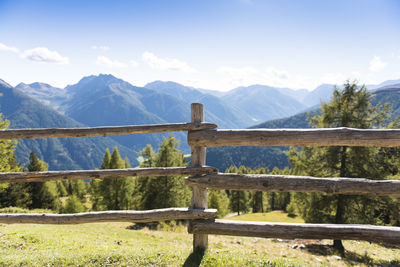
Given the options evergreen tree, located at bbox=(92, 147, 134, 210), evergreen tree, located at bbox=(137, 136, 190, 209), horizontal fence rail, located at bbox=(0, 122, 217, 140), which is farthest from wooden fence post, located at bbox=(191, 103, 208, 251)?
evergreen tree, located at bbox=(92, 147, 134, 210)

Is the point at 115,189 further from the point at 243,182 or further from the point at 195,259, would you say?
the point at 243,182

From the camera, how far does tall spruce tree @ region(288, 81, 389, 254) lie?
33.4 feet

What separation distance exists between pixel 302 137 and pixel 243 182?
53.9 inches

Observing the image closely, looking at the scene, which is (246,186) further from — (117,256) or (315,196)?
(315,196)

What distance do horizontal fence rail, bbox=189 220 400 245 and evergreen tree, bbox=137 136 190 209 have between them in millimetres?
16560

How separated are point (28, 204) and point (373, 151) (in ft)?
115

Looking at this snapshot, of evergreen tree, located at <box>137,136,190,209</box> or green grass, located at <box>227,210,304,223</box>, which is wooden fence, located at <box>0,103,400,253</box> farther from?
Result: green grass, located at <box>227,210,304,223</box>

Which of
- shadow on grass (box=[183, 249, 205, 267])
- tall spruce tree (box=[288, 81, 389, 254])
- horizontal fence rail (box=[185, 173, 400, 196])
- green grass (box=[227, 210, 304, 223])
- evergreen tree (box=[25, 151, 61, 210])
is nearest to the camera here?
horizontal fence rail (box=[185, 173, 400, 196])

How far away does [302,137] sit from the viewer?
395 cm

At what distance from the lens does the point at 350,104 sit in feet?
37.3

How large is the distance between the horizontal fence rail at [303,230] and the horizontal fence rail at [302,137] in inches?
57.7

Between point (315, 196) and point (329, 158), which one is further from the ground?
point (329, 158)

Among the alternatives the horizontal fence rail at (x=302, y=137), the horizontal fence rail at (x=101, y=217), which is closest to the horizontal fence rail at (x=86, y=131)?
the horizontal fence rail at (x=302, y=137)

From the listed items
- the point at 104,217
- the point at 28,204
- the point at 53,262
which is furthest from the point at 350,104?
the point at 28,204
